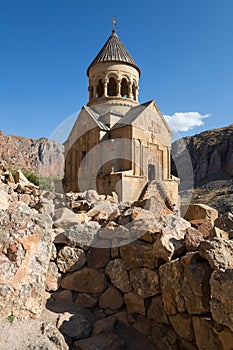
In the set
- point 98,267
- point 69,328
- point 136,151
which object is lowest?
point 69,328

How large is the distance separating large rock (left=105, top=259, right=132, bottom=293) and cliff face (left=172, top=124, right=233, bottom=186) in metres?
48.7

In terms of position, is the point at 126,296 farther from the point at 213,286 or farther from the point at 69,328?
the point at 213,286

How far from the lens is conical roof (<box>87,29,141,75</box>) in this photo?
15.6m

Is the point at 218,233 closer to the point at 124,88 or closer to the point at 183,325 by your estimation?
the point at 183,325

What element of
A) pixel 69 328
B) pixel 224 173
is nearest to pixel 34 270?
pixel 69 328

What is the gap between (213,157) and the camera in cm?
5353

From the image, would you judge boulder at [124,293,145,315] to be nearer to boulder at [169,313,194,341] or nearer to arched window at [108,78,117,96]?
boulder at [169,313,194,341]

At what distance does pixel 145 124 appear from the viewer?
13.1 meters

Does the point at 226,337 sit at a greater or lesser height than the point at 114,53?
lesser

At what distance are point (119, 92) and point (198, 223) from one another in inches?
507

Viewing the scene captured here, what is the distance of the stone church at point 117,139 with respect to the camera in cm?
1220

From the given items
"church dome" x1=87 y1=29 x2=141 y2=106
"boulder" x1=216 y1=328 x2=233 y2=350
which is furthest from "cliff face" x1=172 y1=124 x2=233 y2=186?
"boulder" x1=216 y1=328 x2=233 y2=350

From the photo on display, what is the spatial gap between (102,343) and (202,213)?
2.29m

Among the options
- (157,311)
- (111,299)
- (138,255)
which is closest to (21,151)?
(111,299)
